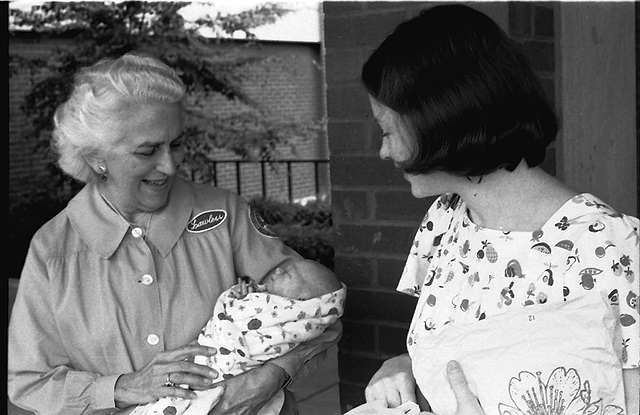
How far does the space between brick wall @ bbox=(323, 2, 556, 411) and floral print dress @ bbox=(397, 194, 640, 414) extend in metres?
1.05

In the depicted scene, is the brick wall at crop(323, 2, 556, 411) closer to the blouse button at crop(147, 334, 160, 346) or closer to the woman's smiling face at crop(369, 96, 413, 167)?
the blouse button at crop(147, 334, 160, 346)

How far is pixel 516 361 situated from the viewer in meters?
1.83

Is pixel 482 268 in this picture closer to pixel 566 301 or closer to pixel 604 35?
pixel 566 301

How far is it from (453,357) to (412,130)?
544 mm

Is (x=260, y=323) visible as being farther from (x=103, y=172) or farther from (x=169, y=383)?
(x=103, y=172)

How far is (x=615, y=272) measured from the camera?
75.2 inches

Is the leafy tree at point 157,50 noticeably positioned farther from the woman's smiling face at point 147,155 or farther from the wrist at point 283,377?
the wrist at point 283,377

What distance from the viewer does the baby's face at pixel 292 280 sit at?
2814 millimetres

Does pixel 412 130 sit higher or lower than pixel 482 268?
higher

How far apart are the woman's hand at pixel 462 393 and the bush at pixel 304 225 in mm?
7835

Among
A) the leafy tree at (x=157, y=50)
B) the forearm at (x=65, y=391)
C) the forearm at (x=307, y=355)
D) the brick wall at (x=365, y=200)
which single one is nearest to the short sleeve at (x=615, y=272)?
the forearm at (x=307, y=355)

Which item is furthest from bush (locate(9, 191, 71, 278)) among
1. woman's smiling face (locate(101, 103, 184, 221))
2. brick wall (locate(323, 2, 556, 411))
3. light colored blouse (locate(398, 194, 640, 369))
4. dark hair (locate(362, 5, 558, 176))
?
dark hair (locate(362, 5, 558, 176))

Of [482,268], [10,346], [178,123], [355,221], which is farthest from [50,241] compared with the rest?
[482,268]

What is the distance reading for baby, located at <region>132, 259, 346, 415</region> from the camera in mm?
2678
